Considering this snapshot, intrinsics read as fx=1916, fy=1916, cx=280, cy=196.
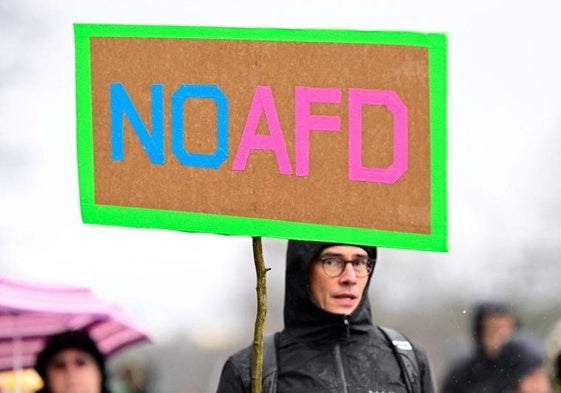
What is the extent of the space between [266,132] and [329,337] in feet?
2.32

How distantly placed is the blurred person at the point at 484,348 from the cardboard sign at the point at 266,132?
1.48m

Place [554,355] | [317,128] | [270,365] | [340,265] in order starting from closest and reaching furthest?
[317,128], [270,365], [340,265], [554,355]

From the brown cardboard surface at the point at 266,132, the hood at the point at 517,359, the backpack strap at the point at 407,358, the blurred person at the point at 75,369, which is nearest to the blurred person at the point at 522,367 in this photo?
the hood at the point at 517,359

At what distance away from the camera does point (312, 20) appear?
14.3 feet

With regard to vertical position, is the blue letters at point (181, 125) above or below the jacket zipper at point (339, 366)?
above

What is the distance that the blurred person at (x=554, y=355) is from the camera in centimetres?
409

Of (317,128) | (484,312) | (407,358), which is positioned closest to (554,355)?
(484,312)

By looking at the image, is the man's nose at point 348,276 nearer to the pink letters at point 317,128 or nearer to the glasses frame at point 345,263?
the glasses frame at point 345,263

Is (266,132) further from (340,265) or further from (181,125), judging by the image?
(340,265)

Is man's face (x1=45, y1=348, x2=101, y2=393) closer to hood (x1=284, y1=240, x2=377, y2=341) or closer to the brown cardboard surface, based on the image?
hood (x1=284, y1=240, x2=377, y2=341)

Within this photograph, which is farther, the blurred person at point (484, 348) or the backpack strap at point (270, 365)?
the blurred person at point (484, 348)

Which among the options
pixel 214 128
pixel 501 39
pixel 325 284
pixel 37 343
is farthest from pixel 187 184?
pixel 501 39

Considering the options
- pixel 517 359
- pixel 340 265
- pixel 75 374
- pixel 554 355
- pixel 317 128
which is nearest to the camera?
pixel 317 128

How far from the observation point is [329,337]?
11.3 ft
